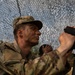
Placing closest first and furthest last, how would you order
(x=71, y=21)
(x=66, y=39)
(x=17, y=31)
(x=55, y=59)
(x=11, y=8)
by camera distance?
(x=66, y=39), (x=55, y=59), (x=17, y=31), (x=71, y=21), (x=11, y=8)

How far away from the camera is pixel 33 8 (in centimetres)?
1038

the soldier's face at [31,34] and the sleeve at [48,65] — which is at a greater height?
the sleeve at [48,65]

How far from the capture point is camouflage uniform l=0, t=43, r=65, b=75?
5.72ft

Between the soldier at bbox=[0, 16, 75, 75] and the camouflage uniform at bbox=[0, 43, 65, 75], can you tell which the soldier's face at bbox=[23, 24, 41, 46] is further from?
the camouflage uniform at bbox=[0, 43, 65, 75]

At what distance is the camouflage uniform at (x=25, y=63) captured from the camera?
1743mm

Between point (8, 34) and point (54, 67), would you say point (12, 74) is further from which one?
point (8, 34)

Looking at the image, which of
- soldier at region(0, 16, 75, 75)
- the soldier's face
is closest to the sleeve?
soldier at region(0, 16, 75, 75)

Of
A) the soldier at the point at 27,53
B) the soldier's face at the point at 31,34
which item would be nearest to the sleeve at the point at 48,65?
the soldier at the point at 27,53

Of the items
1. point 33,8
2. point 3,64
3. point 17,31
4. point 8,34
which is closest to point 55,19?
point 33,8

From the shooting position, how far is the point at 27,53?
95.4 inches

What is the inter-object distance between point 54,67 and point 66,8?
8.11 m

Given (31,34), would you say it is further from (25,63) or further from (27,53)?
(25,63)

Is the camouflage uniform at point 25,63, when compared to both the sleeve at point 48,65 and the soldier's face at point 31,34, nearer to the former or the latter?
the sleeve at point 48,65

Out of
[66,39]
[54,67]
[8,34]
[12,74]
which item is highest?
[66,39]
